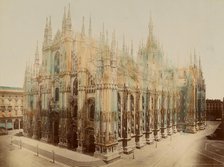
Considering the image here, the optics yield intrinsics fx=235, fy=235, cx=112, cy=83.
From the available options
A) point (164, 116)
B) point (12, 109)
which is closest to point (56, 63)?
point (12, 109)

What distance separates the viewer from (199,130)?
71.2 ft

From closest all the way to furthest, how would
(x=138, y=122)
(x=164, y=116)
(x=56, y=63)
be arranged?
1. (x=138, y=122)
2. (x=56, y=63)
3. (x=164, y=116)

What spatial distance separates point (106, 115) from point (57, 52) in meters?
7.77

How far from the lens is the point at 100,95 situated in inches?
550

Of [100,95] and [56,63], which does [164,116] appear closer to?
[100,95]

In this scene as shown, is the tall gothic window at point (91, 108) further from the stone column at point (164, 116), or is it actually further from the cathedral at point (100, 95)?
the stone column at point (164, 116)

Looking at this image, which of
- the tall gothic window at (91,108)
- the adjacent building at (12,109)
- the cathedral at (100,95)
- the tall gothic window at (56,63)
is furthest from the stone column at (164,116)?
the adjacent building at (12,109)

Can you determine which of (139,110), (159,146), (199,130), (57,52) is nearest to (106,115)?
(139,110)

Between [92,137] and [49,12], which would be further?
[92,137]

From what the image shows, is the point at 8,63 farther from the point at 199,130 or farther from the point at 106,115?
the point at 199,130

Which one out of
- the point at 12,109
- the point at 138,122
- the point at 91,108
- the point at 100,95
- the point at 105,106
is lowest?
the point at 138,122

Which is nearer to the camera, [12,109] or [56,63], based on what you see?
[56,63]

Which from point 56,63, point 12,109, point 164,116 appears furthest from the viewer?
point 164,116

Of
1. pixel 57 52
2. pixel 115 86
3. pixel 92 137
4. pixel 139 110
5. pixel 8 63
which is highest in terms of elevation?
pixel 57 52
